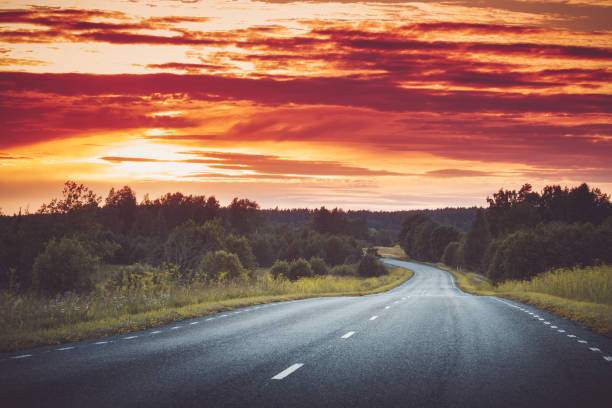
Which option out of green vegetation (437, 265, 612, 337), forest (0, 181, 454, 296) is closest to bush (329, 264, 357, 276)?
forest (0, 181, 454, 296)

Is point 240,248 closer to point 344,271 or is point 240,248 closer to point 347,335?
point 344,271

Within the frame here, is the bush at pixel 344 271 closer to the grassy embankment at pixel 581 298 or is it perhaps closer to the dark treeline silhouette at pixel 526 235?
the dark treeline silhouette at pixel 526 235

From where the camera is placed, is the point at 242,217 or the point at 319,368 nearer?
the point at 319,368

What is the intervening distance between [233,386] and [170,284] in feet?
57.2

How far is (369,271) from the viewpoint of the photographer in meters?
120

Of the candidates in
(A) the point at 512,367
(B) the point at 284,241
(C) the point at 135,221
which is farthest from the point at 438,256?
(A) the point at 512,367

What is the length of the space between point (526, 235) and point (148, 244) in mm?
96983

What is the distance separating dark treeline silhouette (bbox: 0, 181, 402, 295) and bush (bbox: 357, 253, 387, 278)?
0.66 feet

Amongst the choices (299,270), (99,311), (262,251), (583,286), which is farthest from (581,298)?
(262,251)

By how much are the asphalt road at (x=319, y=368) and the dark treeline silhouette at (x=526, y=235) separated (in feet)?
154

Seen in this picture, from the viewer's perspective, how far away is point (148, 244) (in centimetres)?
14050

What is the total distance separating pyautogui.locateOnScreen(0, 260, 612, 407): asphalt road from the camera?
7359 mm

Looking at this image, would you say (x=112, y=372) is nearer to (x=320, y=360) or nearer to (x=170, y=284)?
(x=320, y=360)

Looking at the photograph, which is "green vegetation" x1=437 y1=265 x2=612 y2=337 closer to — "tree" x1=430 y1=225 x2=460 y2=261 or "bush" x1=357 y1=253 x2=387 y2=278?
"bush" x1=357 y1=253 x2=387 y2=278
